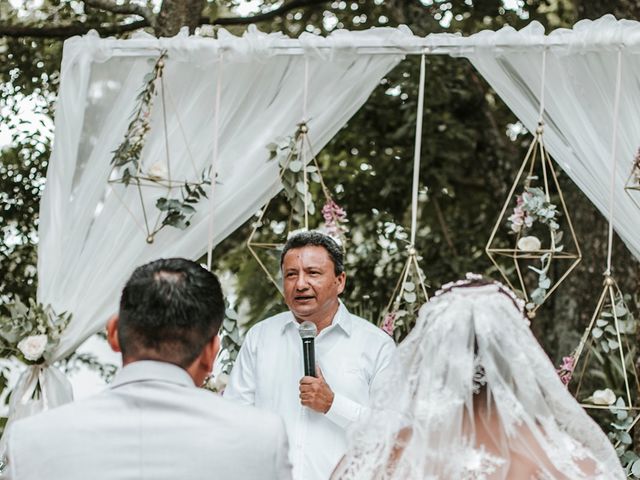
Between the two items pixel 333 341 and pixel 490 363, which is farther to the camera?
pixel 333 341

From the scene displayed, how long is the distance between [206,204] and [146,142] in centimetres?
36

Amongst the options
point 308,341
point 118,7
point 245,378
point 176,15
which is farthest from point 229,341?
point 118,7

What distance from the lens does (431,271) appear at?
23.1 feet

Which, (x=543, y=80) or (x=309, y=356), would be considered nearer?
(x=309, y=356)

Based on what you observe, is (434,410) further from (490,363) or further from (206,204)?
(206,204)

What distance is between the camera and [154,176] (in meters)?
4.53

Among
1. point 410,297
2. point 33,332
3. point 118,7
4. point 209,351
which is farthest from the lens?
point 118,7

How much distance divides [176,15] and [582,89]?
2266 millimetres

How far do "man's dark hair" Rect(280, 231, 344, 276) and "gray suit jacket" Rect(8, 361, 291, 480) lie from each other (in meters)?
2.10

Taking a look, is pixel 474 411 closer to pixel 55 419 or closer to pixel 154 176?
pixel 55 419

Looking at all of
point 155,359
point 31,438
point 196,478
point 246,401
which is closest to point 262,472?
point 196,478

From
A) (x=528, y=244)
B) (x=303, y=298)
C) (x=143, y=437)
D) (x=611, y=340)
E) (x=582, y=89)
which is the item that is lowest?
(x=143, y=437)

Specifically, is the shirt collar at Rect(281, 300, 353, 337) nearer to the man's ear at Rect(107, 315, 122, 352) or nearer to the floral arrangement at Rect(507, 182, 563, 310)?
the floral arrangement at Rect(507, 182, 563, 310)

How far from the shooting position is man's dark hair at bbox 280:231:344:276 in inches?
161
